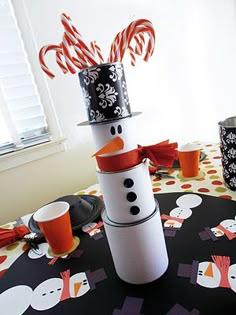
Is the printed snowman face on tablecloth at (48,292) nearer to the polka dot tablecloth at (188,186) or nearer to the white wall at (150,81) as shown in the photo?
the polka dot tablecloth at (188,186)

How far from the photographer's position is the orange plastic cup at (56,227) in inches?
19.2

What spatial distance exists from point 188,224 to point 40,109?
32.9 inches

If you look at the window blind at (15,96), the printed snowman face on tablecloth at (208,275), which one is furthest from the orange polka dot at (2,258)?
the window blind at (15,96)

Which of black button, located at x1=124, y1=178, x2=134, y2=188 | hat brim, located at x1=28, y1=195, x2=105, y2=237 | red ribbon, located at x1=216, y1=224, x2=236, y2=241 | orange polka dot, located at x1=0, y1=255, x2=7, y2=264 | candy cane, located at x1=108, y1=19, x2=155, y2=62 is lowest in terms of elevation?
red ribbon, located at x1=216, y1=224, x2=236, y2=241

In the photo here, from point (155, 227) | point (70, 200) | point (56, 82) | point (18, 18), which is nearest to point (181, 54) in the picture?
point (56, 82)

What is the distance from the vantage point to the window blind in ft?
3.15

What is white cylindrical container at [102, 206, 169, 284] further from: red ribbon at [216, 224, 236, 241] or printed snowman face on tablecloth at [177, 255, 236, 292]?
red ribbon at [216, 224, 236, 241]

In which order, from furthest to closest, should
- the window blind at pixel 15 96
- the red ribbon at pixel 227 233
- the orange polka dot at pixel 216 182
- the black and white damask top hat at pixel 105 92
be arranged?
the window blind at pixel 15 96, the orange polka dot at pixel 216 182, the red ribbon at pixel 227 233, the black and white damask top hat at pixel 105 92

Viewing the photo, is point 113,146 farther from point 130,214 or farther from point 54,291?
point 54,291

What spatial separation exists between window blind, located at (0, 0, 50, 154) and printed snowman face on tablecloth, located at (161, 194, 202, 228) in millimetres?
717

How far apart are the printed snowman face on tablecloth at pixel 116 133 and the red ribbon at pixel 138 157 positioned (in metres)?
0.01

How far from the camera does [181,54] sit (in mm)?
1595

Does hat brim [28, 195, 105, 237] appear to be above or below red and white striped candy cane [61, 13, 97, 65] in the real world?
below

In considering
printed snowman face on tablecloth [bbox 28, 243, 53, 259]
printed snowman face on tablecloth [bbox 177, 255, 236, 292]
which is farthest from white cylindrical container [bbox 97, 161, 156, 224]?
printed snowman face on tablecloth [bbox 28, 243, 53, 259]
